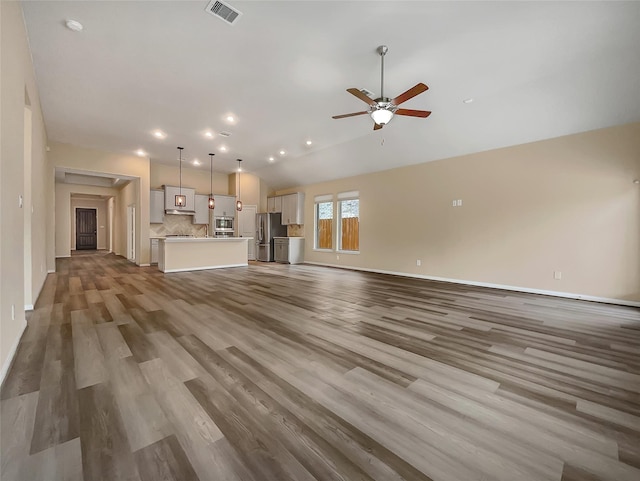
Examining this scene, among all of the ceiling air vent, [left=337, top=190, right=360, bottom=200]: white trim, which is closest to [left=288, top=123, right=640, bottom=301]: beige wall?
[left=337, top=190, right=360, bottom=200]: white trim

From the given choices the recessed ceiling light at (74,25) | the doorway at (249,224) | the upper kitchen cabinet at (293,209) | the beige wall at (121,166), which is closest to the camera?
the recessed ceiling light at (74,25)

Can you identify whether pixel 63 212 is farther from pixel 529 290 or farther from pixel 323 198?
pixel 529 290

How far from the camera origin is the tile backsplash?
9297mm

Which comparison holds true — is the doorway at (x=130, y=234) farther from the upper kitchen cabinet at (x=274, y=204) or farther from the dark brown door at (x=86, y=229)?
the dark brown door at (x=86, y=229)

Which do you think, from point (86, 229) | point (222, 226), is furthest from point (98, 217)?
point (222, 226)

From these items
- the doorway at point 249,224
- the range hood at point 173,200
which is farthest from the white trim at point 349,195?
the range hood at point 173,200

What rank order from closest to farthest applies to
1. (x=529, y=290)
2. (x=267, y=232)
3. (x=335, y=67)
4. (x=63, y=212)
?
(x=335, y=67) < (x=529, y=290) < (x=267, y=232) < (x=63, y=212)

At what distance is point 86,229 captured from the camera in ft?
47.1

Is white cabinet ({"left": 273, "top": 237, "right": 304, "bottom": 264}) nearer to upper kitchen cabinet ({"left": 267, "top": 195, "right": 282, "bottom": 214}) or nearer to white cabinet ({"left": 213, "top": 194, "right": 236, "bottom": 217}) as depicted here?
upper kitchen cabinet ({"left": 267, "top": 195, "right": 282, "bottom": 214})

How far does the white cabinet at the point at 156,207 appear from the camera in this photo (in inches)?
346

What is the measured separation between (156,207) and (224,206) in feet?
7.23

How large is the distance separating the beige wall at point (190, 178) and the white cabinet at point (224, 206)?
0.53 meters

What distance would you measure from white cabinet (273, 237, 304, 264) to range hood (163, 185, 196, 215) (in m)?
3.14

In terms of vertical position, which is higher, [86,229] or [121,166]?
[121,166]
